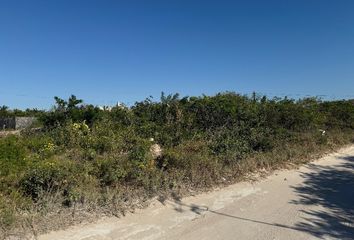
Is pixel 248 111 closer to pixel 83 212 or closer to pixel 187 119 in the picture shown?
pixel 187 119

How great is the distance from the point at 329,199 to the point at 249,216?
7.07 ft

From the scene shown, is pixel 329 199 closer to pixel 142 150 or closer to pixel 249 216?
pixel 249 216

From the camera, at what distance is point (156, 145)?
1065 centimetres

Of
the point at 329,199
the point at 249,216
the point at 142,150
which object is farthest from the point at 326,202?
the point at 142,150

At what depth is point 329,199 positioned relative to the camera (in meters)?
7.86

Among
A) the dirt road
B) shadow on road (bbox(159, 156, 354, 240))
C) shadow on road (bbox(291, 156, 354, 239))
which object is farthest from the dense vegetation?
shadow on road (bbox(291, 156, 354, 239))

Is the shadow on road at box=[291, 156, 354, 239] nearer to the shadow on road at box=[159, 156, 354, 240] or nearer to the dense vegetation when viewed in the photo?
the shadow on road at box=[159, 156, 354, 240]

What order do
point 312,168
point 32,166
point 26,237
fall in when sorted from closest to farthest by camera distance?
point 26,237 < point 32,166 < point 312,168

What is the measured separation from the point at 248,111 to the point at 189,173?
215 inches

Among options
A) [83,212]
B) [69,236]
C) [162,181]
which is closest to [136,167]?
[162,181]

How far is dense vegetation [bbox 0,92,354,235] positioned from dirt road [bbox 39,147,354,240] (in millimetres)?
385

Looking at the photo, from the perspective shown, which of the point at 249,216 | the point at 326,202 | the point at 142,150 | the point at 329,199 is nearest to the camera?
the point at 249,216

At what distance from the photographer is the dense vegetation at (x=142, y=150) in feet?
20.4

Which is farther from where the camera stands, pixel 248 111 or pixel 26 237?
pixel 248 111
